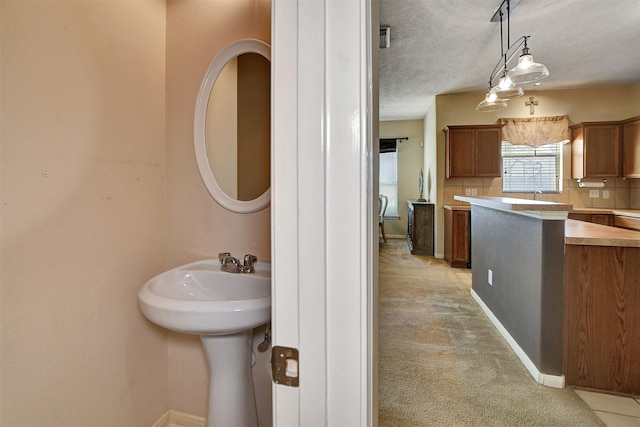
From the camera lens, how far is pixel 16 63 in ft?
2.93

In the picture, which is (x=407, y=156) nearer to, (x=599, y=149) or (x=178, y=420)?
(x=599, y=149)

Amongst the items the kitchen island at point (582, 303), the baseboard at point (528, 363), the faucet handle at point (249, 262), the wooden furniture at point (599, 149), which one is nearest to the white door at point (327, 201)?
the faucet handle at point (249, 262)

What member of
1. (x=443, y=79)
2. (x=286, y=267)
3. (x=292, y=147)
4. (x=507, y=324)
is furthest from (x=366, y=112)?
(x=443, y=79)

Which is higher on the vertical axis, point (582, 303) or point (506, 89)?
point (506, 89)

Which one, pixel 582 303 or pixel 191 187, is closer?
pixel 191 187

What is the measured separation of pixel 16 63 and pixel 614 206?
20.9 feet

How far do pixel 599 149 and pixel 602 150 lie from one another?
42 mm

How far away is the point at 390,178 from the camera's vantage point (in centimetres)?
685

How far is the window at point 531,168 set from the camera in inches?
183

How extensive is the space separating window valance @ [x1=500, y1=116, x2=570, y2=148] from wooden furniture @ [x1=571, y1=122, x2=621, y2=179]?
240mm

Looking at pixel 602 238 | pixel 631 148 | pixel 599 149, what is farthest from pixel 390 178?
pixel 602 238

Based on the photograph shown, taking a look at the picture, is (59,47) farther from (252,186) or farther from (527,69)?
(527,69)

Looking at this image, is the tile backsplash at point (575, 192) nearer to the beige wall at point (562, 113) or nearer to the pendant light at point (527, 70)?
the beige wall at point (562, 113)

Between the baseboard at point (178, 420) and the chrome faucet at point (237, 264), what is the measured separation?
0.74m
